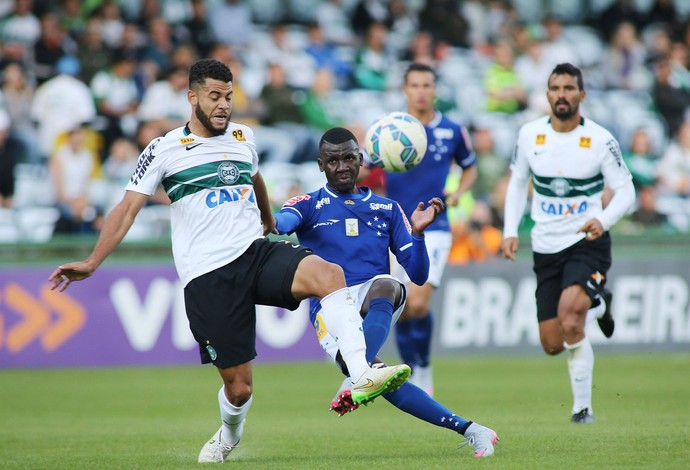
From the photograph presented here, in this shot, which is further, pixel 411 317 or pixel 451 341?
pixel 451 341

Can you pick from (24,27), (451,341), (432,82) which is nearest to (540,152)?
(432,82)

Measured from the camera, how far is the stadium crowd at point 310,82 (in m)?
17.4

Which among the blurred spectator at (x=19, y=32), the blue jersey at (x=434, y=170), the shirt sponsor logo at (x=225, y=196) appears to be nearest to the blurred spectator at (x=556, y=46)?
the blurred spectator at (x=19, y=32)

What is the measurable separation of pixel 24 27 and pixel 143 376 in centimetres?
691

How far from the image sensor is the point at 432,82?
38.1ft

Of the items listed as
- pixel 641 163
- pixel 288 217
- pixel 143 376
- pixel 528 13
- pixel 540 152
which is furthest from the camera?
pixel 528 13

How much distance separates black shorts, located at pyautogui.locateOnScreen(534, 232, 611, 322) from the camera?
9969 millimetres

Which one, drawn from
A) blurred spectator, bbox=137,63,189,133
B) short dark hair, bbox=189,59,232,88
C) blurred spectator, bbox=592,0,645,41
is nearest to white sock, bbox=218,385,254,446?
short dark hair, bbox=189,59,232,88

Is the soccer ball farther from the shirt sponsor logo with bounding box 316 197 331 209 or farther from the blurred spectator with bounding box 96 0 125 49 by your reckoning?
the blurred spectator with bounding box 96 0 125 49

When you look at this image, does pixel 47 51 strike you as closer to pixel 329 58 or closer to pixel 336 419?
pixel 329 58

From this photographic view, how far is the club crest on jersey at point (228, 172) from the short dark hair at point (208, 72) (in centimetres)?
54

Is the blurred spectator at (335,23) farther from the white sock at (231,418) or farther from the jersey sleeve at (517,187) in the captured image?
the white sock at (231,418)

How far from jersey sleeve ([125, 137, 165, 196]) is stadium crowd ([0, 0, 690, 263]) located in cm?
888

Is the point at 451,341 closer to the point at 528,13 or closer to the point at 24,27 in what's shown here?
the point at 24,27
